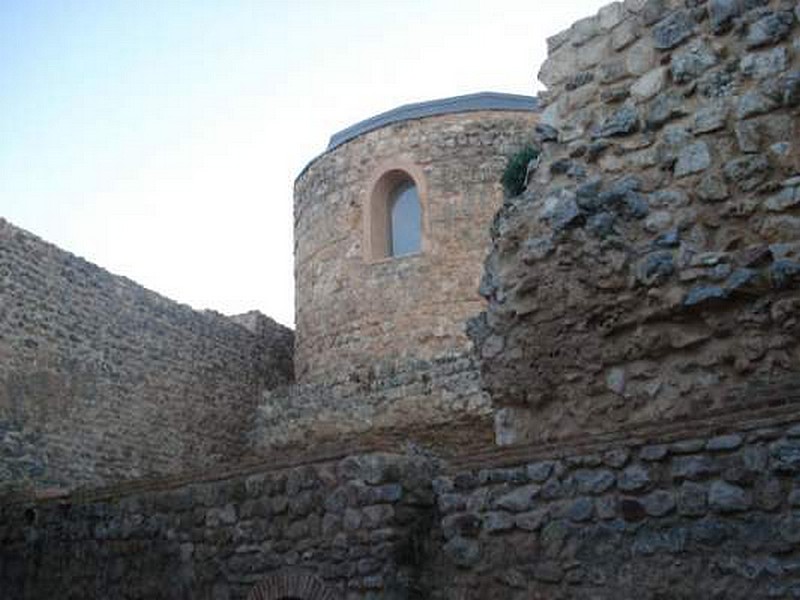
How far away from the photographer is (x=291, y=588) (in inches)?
194

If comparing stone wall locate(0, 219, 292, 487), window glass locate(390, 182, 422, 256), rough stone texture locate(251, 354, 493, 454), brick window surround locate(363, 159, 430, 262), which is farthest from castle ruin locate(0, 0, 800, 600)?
window glass locate(390, 182, 422, 256)

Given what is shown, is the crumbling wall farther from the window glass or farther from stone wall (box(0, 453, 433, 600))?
the window glass

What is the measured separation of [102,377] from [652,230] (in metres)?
8.70

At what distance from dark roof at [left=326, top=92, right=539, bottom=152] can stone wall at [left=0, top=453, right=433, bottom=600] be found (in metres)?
9.35

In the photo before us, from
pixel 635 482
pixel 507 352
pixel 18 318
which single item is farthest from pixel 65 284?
pixel 635 482

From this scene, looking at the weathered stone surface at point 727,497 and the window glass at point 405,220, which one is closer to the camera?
the weathered stone surface at point 727,497

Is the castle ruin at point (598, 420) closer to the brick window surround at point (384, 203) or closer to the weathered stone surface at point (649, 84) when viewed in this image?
the weathered stone surface at point (649, 84)

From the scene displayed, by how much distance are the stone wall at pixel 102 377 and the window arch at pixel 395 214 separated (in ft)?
8.94

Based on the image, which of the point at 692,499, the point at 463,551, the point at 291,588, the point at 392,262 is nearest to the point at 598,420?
the point at 463,551

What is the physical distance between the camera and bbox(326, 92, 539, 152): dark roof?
574 inches

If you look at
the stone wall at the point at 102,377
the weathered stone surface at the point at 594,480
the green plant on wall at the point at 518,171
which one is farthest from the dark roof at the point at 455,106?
the weathered stone surface at the point at 594,480

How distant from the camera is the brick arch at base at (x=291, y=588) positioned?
4.80 meters

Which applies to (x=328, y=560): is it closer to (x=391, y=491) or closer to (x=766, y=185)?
(x=391, y=491)

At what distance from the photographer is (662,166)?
5129 mm
